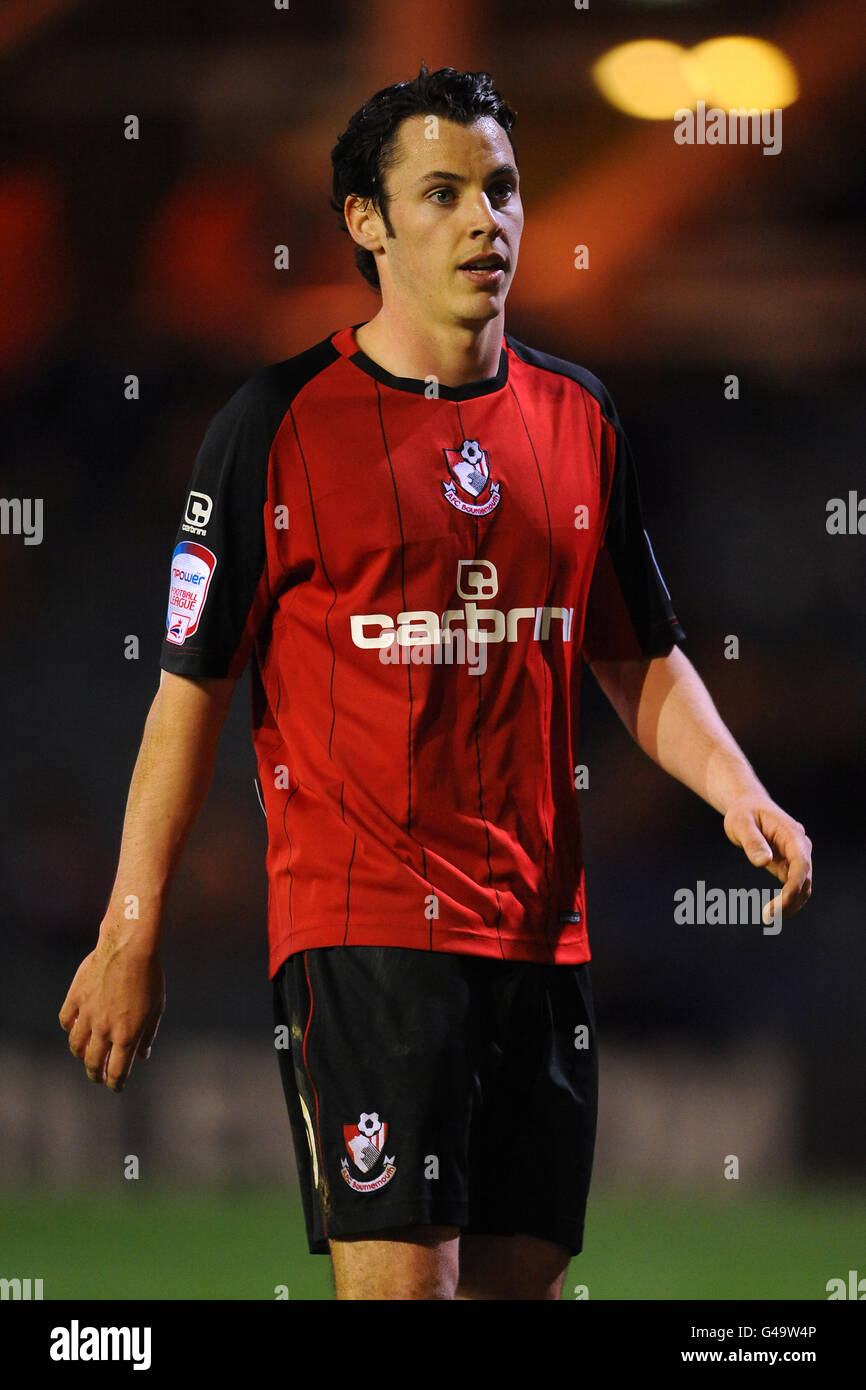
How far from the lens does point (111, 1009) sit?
2.20 m

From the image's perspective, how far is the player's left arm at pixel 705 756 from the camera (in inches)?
86.8

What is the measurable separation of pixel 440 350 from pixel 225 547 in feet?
1.34

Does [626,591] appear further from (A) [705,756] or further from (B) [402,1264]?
(B) [402,1264]

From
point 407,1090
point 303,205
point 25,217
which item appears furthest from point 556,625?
point 25,217

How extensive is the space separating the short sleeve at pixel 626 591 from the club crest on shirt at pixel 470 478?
0.84 ft

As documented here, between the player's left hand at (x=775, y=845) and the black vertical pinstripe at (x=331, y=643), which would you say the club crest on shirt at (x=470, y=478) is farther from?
the player's left hand at (x=775, y=845)

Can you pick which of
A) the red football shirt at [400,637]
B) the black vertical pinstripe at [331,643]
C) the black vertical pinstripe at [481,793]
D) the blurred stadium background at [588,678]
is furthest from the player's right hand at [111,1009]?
the blurred stadium background at [588,678]

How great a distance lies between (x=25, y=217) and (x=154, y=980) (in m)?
2.40

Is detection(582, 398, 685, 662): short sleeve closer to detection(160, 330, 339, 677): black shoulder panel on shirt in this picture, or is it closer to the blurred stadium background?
detection(160, 330, 339, 677): black shoulder panel on shirt

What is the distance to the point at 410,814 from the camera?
6.98 ft

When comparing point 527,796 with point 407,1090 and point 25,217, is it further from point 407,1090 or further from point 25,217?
point 25,217

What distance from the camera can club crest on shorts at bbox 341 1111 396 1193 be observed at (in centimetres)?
204

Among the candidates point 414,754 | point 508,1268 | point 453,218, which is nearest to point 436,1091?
point 508,1268
